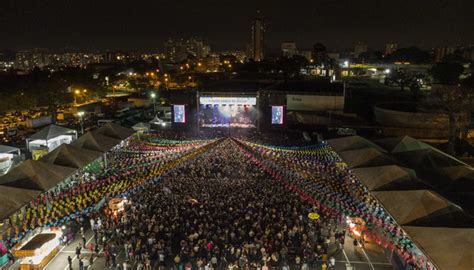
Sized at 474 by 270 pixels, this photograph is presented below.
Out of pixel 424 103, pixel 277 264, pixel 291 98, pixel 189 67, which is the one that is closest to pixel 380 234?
pixel 277 264

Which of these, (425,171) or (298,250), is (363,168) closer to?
(425,171)

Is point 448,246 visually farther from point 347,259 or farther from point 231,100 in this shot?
point 231,100

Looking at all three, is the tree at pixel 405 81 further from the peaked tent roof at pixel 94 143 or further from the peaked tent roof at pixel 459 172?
the peaked tent roof at pixel 94 143

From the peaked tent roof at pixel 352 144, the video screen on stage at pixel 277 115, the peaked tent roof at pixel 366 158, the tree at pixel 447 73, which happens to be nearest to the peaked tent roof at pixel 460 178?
the peaked tent roof at pixel 366 158

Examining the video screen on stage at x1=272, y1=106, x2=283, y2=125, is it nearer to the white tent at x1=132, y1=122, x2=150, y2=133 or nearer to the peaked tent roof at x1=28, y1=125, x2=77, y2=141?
the white tent at x1=132, y1=122, x2=150, y2=133

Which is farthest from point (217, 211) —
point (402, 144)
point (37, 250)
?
point (402, 144)

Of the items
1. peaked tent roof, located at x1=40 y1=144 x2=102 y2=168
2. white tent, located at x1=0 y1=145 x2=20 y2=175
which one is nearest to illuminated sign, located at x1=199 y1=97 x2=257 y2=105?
peaked tent roof, located at x1=40 y1=144 x2=102 y2=168

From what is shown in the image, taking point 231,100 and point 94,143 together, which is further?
point 231,100
